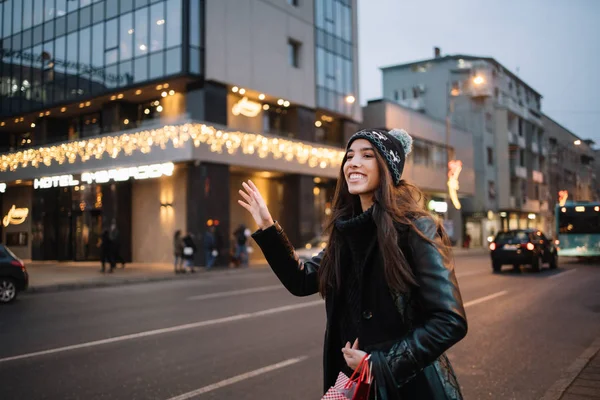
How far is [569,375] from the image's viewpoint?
555 centimetres

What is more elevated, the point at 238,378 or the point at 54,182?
the point at 54,182

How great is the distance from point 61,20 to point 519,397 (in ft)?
105

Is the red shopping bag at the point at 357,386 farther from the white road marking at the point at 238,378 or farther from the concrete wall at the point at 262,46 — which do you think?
the concrete wall at the point at 262,46

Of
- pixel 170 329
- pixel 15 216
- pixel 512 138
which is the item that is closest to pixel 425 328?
pixel 170 329

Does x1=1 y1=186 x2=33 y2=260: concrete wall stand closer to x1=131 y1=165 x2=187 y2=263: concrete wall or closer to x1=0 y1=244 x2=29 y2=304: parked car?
x1=131 y1=165 x2=187 y2=263: concrete wall

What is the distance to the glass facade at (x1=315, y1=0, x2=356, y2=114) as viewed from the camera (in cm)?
3312

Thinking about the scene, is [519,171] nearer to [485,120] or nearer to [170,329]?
[485,120]

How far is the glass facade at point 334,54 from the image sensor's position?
33.1 m

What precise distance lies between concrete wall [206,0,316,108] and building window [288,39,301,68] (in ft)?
0.79

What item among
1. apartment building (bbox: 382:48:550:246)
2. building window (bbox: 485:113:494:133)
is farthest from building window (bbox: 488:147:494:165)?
building window (bbox: 485:113:494:133)

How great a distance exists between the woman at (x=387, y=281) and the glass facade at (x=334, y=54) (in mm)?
30742

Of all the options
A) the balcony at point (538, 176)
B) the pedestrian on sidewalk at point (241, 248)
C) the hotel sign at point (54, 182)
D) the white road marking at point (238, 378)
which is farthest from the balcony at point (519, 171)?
the white road marking at point (238, 378)

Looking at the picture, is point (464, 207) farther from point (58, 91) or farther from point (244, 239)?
point (58, 91)

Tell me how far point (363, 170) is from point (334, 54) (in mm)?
33126
